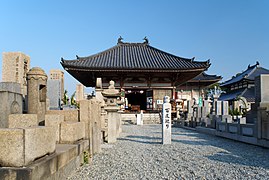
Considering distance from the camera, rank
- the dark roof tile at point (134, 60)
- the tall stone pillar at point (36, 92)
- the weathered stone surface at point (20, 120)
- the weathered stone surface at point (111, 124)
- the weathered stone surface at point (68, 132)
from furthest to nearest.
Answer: the dark roof tile at point (134, 60), the weathered stone surface at point (111, 124), the tall stone pillar at point (36, 92), the weathered stone surface at point (68, 132), the weathered stone surface at point (20, 120)

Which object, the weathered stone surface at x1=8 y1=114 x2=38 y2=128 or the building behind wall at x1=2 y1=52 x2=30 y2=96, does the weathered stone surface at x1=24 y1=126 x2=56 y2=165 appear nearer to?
the weathered stone surface at x1=8 y1=114 x2=38 y2=128

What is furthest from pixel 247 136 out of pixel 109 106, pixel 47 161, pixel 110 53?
pixel 110 53

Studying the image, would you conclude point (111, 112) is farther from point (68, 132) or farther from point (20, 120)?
point (20, 120)

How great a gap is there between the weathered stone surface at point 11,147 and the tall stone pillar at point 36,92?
248 cm

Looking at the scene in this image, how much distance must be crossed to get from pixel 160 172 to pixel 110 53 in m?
23.1

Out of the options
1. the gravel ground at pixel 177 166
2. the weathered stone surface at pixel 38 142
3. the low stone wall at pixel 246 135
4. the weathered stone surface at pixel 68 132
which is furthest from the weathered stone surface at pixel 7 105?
the low stone wall at pixel 246 135

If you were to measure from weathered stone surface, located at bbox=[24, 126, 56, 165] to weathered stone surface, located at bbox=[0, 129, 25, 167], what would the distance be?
4 centimetres

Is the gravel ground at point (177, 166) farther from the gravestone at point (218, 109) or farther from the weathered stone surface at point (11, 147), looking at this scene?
the gravestone at point (218, 109)

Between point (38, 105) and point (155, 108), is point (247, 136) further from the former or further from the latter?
point (155, 108)

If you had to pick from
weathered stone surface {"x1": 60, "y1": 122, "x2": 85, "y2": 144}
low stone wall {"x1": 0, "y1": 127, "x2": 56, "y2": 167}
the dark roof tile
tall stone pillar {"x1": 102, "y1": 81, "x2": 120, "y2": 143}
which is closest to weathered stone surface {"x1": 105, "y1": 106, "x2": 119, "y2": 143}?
tall stone pillar {"x1": 102, "y1": 81, "x2": 120, "y2": 143}

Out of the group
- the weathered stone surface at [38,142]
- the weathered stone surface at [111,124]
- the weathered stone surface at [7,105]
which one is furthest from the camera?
the weathered stone surface at [111,124]

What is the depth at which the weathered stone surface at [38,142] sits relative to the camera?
229 cm

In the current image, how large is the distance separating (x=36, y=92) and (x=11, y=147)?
271 centimetres

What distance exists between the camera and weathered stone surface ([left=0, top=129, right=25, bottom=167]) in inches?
88.4
